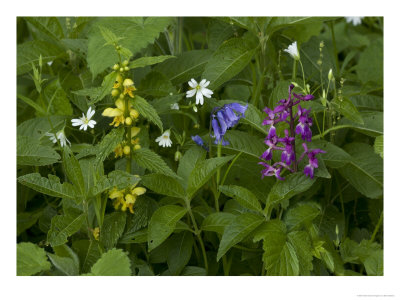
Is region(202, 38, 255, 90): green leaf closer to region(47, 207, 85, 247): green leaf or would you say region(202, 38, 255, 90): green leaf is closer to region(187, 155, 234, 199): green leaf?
region(187, 155, 234, 199): green leaf

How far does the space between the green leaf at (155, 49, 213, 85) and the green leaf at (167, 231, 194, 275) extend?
517 mm

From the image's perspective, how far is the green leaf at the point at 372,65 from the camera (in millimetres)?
1969

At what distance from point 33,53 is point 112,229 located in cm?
73

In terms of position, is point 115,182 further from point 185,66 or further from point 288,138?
point 185,66

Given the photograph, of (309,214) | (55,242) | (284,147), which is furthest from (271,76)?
(55,242)

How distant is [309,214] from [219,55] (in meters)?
0.56

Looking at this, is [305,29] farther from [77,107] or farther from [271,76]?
[77,107]

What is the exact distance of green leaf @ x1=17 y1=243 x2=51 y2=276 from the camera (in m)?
1.38

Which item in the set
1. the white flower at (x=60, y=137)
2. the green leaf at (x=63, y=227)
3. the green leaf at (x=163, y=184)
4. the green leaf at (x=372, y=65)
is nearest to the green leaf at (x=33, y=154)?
the white flower at (x=60, y=137)

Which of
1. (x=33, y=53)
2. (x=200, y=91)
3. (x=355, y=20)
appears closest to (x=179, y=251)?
(x=200, y=91)

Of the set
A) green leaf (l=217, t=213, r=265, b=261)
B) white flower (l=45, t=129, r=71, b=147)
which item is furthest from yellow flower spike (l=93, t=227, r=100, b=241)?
green leaf (l=217, t=213, r=265, b=261)

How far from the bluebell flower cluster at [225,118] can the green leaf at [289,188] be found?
0.69 feet

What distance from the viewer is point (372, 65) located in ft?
6.58

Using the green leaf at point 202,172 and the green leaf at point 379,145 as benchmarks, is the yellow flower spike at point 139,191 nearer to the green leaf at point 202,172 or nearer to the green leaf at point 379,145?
the green leaf at point 202,172
